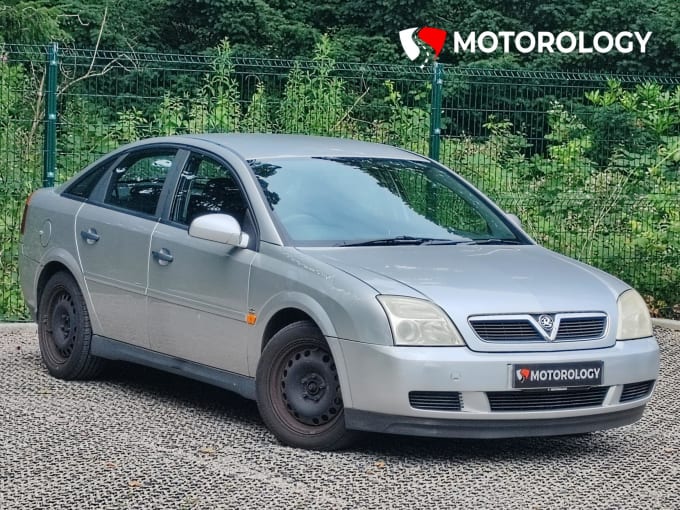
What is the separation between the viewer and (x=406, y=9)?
34.0 meters

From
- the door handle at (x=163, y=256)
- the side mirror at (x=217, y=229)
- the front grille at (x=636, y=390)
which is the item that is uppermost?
the side mirror at (x=217, y=229)

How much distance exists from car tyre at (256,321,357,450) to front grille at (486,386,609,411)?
30.0 inches

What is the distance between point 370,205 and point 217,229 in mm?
950

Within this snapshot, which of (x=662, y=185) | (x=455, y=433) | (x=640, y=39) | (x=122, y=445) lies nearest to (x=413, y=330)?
(x=455, y=433)

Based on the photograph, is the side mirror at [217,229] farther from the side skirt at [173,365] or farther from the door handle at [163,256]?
the side skirt at [173,365]

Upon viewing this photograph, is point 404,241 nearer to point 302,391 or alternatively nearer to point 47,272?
point 302,391

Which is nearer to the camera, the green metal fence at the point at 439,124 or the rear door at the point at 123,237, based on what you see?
the rear door at the point at 123,237

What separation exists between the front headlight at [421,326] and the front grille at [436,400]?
0.24 metres

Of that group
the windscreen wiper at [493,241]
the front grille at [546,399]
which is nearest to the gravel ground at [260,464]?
the front grille at [546,399]

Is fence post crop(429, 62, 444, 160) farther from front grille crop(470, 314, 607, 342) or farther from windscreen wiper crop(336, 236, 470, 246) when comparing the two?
front grille crop(470, 314, 607, 342)

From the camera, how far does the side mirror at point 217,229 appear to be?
24.3 feet

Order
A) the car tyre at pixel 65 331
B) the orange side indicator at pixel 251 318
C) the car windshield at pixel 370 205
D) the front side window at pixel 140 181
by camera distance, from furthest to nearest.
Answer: the car tyre at pixel 65 331 < the front side window at pixel 140 181 < the car windshield at pixel 370 205 < the orange side indicator at pixel 251 318

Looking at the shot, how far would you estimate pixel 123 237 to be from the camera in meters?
8.42

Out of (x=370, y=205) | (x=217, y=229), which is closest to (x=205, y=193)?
(x=217, y=229)
